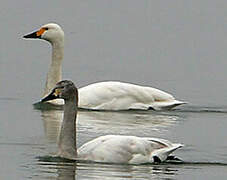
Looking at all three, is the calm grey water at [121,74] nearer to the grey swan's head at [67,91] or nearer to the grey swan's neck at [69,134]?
the grey swan's neck at [69,134]

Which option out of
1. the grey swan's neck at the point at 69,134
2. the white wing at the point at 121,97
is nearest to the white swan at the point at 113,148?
the grey swan's neck at the point at 69,134

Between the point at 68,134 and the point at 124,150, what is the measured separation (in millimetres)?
696

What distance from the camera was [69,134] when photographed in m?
13.2

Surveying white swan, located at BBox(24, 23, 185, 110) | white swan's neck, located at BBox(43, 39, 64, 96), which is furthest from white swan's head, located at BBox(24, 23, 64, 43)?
white swan, located at BBox(24, 23, 185, 110)

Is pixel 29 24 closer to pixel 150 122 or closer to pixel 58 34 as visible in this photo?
pixel 58 34

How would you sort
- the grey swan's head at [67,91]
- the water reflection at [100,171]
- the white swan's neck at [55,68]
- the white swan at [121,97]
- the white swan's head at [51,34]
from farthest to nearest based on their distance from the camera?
the white swan's head at [51,34]
the white swan's neck at [55,68]
the white swan at [121,97]
the grey swan's head at [67,91]
the water reflection at [100,171]

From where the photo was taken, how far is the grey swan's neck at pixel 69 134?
42.8 feet

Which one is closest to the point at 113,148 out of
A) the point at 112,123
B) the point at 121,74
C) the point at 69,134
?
the point at 69,134

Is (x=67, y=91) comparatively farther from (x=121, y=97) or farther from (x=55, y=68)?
(x=55, y=68)

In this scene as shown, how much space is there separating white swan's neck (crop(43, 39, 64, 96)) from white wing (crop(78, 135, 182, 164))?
17.2 feet

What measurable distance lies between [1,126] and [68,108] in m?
2.59

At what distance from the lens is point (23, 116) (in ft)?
55.7

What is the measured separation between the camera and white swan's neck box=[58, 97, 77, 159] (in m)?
13.0

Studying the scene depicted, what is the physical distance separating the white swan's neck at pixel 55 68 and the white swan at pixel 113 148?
497cm
